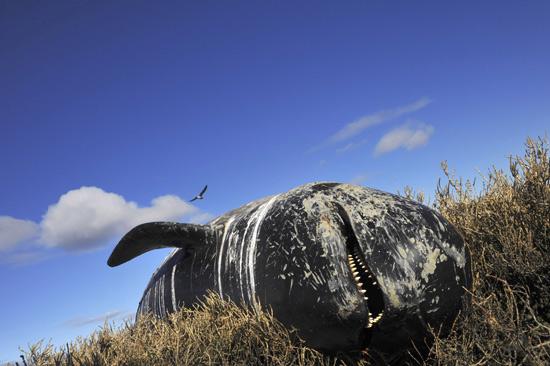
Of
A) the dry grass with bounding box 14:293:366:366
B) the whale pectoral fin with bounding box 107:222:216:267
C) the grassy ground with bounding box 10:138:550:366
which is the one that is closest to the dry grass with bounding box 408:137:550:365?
the grassy ground with bounding box 10:138:550:366

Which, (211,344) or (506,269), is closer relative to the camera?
(211,344)

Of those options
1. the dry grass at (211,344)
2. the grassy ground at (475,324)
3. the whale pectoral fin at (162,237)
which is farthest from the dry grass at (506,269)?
the whale pectoral fin at (162,237)

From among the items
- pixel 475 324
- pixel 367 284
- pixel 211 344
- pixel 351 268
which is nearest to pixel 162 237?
pixel 211 344

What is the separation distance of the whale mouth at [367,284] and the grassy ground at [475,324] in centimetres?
55

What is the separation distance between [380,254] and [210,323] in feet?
5.54

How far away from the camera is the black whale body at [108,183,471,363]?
11.3ft

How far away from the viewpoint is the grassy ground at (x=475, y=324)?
3.96 metres

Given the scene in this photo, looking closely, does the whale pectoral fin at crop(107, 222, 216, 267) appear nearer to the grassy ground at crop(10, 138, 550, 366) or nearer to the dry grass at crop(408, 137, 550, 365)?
the grassy ground at crop(10, 138, 550, 366)

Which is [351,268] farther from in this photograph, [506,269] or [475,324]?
[506,269]

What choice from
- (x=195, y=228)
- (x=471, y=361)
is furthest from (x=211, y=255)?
(x=471, y=361)

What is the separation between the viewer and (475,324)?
4.37 metres

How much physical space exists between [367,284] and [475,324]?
147 centimetres

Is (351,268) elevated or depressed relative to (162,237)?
depressed

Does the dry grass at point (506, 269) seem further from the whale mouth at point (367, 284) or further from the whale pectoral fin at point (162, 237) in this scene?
the whale pectoral fin at point (162, 237)
